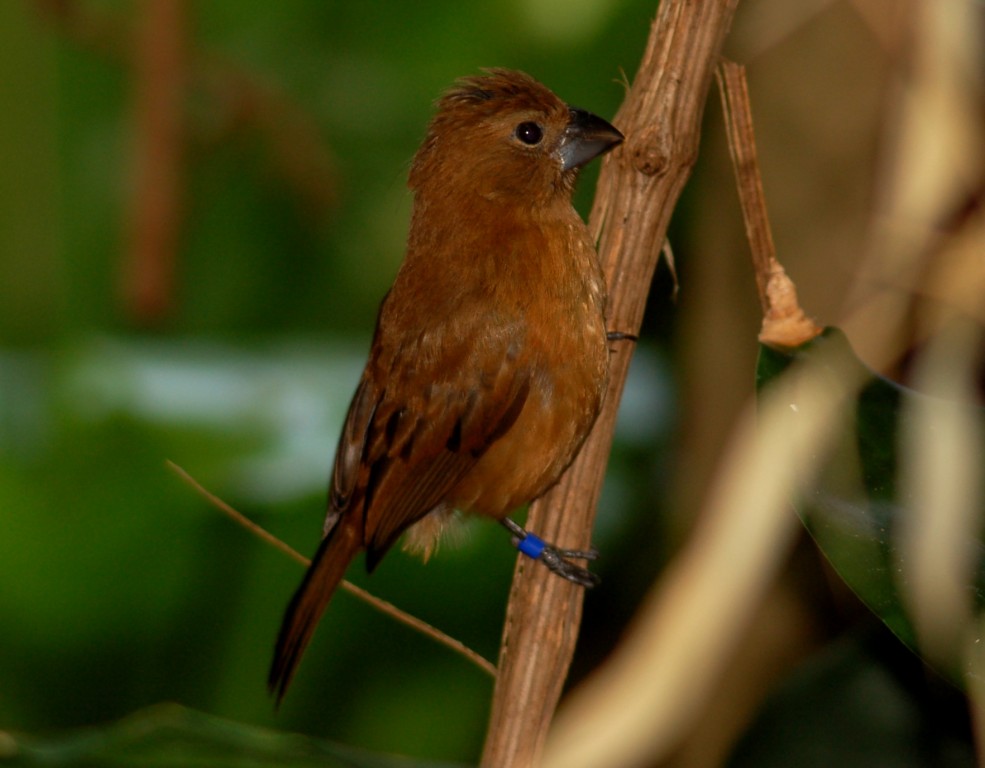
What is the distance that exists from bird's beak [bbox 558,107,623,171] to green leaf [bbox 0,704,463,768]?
4.53 feet

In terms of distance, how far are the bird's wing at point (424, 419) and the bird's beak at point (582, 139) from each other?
15.6 inches

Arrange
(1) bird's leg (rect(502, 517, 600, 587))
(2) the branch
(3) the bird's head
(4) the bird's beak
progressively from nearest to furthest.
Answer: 1. (2) the branch
2. (1) bird's leg (rect(502, 517, 600, 587))
3. (4) the bird's beak
4. (3) the bird's head

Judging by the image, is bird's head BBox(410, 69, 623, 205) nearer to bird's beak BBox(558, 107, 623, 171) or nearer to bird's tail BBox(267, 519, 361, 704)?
bird's beak BBox(558, 107, 623, 171)

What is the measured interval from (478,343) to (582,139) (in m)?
0.47

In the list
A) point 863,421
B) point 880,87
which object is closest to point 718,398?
point 880,87

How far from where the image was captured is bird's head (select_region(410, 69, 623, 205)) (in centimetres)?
255

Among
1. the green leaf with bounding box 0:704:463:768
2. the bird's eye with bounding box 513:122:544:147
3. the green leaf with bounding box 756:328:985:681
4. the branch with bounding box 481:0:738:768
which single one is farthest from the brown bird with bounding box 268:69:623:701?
the green leaf with bounding box 0:704:463:768

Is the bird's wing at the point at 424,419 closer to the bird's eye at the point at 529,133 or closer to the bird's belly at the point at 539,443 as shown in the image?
the bird's belly at the point at 539,443

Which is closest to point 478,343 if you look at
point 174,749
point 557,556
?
point 557,556

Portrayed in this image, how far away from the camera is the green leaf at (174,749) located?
1402 mm

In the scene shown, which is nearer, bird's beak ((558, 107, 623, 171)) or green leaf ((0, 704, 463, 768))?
green leaf ((0, 704, 463, 768))

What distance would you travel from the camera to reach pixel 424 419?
252 cm

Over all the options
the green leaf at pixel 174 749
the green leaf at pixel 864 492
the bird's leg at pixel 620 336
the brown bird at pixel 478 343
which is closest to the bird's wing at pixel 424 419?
the brown bird at pixel 478 343

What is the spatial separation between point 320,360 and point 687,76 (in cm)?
147
